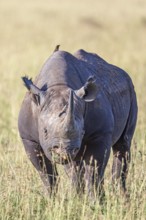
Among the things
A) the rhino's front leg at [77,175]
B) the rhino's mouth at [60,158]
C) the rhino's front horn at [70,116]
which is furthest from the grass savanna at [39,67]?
the rhino's front horn at [70,116]

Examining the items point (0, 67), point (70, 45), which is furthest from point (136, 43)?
point (0, 67)

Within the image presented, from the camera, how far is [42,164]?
24.7 ft

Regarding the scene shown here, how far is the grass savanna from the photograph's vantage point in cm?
693

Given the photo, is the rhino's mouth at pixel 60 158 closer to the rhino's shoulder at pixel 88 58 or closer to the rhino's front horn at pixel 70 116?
the rhino's front horn at pixel 70 116

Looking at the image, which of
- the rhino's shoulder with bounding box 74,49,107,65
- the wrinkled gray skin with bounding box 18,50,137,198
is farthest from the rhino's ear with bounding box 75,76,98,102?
the rhino's shoulder with bounding box 74,49,107,65

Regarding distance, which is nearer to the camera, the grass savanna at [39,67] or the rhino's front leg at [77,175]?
the grass savanna at [39,67]

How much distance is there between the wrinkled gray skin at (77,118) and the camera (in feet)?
21.4

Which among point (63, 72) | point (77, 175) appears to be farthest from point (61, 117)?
point (77, 175)

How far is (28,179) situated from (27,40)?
1852cm

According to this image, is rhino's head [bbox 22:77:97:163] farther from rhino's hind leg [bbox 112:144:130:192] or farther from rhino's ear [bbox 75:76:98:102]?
rhino's hind leg [bbox 112:144:130:192]

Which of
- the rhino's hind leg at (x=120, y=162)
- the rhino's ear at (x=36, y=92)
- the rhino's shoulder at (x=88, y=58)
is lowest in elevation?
the rhino's hind leg at (x=120, y=162)

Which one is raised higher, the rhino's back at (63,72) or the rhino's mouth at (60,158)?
the rhino's back at (63,72)

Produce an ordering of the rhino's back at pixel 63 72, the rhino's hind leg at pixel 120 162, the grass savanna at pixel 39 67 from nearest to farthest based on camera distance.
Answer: the grass savanna at pixel 39 67 < the rhino's back at pixel 63 72 < the rhino's hind leg at pixel 120 162

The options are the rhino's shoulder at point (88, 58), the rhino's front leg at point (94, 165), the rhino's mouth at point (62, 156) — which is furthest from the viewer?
the rhino's shoulder at point (88, 58)
